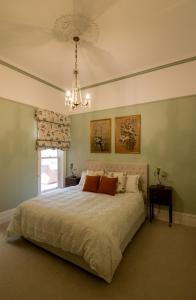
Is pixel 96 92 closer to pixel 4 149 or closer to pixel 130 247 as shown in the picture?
pixel 4 149

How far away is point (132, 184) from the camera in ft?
11.0

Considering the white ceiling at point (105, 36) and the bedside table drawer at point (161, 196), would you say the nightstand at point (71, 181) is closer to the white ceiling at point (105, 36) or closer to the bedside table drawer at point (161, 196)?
the bedside table drawer at point (161, 196)

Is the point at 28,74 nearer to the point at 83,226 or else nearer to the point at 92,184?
the point at 92,184

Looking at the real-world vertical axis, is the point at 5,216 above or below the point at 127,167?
below

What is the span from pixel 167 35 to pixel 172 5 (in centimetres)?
54

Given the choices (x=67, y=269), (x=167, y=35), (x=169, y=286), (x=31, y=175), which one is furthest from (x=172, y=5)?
(x=31, y=175)

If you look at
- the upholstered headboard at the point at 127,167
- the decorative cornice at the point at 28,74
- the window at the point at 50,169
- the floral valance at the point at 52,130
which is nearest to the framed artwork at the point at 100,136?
the upholstered headboard at the point at 127,167

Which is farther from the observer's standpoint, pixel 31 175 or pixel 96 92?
pixel 96 92

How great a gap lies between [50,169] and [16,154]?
1.25 meters

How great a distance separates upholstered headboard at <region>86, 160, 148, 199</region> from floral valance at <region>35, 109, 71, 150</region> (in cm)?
96

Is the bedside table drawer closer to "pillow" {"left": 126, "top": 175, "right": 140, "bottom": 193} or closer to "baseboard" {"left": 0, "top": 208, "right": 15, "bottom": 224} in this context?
"pillow" {"left": 126, "top": 175, "right": 140, "bottom": 193}

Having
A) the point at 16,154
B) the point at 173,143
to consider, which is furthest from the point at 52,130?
the point at 173,143

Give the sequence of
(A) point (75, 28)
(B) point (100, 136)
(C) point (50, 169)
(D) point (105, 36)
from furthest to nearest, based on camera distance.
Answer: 1. (C) point (50, 169)
2. (B) point (100, 136)
3. (D) point (105, 36)
4. (A) point (75, 28)

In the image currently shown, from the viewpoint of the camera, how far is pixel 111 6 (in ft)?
6.98
